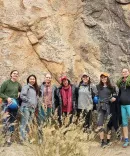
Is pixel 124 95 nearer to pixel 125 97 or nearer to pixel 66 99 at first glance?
pixel 125 97

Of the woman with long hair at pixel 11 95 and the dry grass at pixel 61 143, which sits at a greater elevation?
the woman with long hair at pixel 11 95

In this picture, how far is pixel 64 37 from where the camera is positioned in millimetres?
9922

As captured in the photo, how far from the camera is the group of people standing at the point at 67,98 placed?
7.59 meters

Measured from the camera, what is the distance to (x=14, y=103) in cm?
748

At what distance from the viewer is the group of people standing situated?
759 centimetres

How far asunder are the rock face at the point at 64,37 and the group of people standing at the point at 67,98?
1.68 meters

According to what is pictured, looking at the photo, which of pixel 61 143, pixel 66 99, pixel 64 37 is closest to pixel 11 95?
pixel 66 99

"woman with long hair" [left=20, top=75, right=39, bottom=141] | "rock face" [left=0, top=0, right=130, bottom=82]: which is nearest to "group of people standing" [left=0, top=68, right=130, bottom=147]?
"woman with long hair" [left=20, top=75, right=39, bottom=141]

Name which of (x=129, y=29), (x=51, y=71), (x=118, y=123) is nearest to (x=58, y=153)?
(x=118, y=123)

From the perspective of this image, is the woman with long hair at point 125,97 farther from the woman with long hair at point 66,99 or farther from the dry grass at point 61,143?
the dry grass at point 61,143

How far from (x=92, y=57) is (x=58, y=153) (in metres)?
5.72

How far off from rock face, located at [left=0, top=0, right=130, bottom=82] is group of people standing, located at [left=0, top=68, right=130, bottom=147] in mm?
1676

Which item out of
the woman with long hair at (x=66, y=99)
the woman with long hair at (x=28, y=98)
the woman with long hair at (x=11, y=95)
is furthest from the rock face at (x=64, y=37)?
the woman with long hair at (x=66, y=99)

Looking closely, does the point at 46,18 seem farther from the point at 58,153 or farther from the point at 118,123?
the point at 58,153
